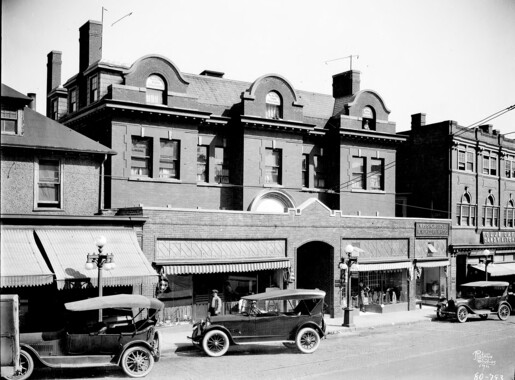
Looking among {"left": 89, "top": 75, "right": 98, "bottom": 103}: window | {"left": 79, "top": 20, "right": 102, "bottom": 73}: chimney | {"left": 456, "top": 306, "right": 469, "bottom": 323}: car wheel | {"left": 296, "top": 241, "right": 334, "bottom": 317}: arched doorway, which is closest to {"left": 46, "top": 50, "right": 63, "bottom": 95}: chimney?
{"left": 79, "top": 20, "right": 102, "bottom": 73}: chimney

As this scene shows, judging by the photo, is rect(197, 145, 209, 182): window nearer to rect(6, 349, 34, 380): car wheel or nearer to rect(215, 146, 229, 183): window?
rect(215, 146, 229, 183): window

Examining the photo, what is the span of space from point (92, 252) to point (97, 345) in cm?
551

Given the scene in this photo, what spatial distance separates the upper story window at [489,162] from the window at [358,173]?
10822 millimetres

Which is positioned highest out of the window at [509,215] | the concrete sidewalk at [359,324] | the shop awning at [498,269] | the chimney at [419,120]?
the chimney at [419,120]

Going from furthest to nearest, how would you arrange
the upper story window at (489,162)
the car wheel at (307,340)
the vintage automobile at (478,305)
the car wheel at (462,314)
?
the upper story window at (489,162)
the vintage automobile at (478,305)
the car wheel at (462,314)
the car wheel at (307,340)

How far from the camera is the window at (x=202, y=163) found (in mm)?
28406

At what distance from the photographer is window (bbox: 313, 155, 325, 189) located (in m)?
32.7

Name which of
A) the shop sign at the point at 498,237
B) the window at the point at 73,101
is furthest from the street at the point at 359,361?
the shop sign at the point at 498,237

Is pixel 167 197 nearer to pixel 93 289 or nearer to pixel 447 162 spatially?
pixel 93 289

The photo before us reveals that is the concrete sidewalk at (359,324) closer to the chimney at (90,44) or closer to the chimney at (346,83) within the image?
the chimney at (346,83)

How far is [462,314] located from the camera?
25797 mm

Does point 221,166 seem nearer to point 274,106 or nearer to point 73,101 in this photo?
point 274,106

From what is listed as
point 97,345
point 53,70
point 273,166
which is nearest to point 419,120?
point 273,166

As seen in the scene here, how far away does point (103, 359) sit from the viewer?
47.3ft
